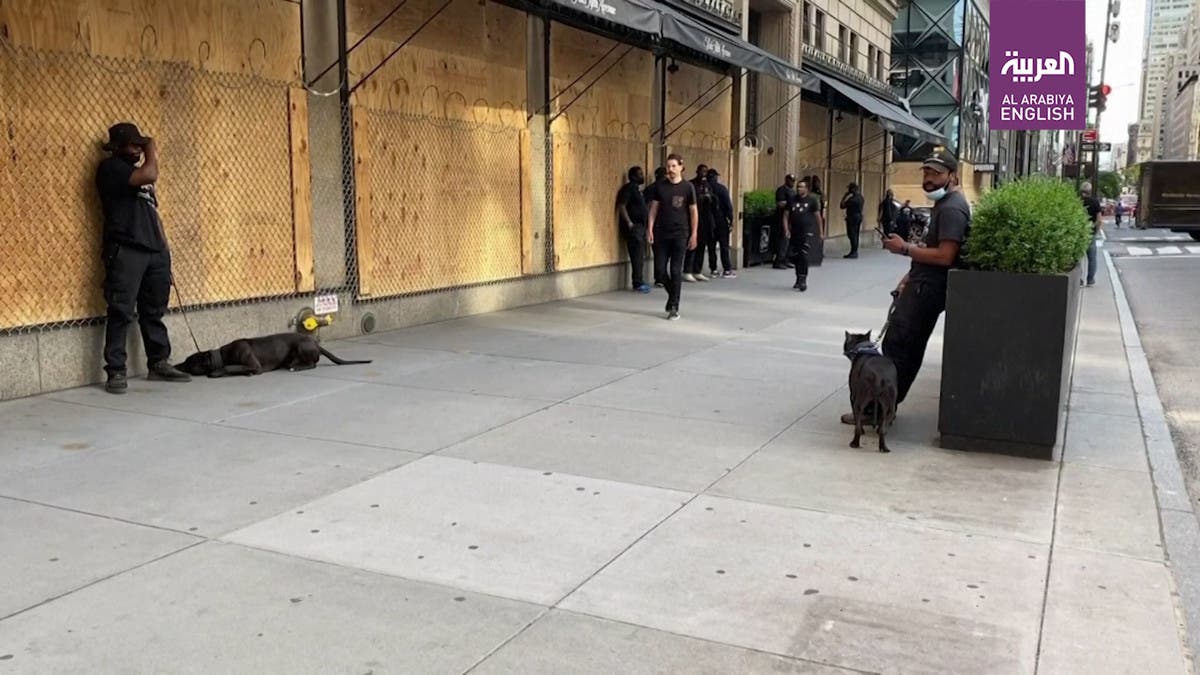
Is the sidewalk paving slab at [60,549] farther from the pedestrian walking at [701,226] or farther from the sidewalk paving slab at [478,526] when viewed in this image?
the pedestrian walking at [701,226]

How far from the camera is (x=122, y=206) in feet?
24.0

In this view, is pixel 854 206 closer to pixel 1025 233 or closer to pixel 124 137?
pixel 1025 233

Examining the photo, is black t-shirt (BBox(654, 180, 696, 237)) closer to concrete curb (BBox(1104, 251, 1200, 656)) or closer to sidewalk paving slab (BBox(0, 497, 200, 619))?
concrete curb (BBox(1104, 251, 1200, 656))

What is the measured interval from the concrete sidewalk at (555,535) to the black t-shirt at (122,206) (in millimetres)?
1141

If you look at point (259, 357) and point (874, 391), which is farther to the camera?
point (259, 357)

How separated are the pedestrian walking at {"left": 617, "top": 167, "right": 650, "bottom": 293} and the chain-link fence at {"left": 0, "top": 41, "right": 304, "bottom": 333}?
21.8ft

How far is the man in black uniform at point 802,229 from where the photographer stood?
624 inches

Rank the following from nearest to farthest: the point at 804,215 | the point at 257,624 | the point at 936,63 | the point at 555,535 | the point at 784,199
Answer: the point at 257,624
the point at 555,535
the point at 804,215
the point at 784,199
the point at 936,63

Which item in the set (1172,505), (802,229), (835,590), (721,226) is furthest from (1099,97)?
(835,590)

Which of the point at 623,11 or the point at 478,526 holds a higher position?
the point at 623,11

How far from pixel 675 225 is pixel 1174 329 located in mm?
7033

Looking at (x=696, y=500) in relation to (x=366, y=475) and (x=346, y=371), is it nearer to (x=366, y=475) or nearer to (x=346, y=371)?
(x=366, y=475)

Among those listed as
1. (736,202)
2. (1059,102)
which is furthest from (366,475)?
(736,202)

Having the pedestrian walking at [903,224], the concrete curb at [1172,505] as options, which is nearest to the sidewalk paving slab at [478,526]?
the concrete curb at [1172,505]
